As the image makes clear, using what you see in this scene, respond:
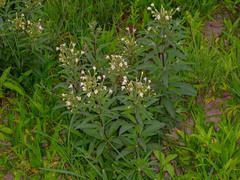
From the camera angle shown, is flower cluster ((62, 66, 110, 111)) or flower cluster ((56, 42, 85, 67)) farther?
flower cluster ((56, 42, 85, 67))

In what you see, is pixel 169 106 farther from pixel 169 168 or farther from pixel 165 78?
pixel 169 168

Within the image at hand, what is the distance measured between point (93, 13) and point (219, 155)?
9.99 feet

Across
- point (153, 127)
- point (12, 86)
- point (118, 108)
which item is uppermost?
point (118, 108)

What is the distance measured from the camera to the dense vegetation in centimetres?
Answer: 245

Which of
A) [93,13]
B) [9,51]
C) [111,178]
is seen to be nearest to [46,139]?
[111,178]

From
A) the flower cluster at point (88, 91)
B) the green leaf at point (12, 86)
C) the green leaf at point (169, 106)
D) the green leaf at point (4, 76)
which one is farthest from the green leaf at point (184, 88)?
the green leaf at point (4, 76)

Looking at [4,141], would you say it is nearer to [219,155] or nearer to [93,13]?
[219,155]

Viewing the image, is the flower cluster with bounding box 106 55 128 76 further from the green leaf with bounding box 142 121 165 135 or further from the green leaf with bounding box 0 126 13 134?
the green leaf with bounding box 0 126 13 134

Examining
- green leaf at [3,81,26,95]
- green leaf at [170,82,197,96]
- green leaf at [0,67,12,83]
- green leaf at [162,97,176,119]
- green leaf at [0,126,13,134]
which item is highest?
green leaf at [170,82,197,96]

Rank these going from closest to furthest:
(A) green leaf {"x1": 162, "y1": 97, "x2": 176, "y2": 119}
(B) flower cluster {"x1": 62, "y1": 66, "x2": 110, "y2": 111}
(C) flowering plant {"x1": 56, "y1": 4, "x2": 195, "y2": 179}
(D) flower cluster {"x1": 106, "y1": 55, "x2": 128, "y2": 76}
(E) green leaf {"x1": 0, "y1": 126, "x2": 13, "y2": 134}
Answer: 1. (B) flower cluster {"x1": 62, "y1": 66, "x2": 110, "y2": 111}
2. (C) flowering plant {"x1": 56, "y1": 4, "x2": 195, "y2": 179}
3. (D) flower cluster {"x1": 106, "y1": 55, "x2": 128, "y2": 76}
4. (A) green leaf {"x1": 162, "y1": 97, "x2": 176, "y2": 119}
5. (E) green leaf {"x1": 0, "y1": 126, "x2": 13, "y2": 134}

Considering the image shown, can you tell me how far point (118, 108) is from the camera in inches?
90.0

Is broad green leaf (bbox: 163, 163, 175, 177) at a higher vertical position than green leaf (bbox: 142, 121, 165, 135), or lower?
lower

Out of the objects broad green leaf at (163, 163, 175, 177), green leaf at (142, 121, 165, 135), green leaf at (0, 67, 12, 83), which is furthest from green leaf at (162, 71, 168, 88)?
green leaf at (0, 67, 12, 83)

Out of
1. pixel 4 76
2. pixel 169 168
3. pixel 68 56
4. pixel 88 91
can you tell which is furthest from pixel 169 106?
pixel 4 76
